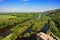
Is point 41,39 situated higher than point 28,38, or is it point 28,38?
point 41,39

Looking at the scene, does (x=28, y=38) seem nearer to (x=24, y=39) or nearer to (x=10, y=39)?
(x=24, y=39)

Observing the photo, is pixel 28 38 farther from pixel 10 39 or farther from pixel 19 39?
pixel 10 39

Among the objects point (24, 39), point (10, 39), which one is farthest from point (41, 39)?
point (24, 39)

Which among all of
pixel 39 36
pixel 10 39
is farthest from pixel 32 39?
pixel 39 36

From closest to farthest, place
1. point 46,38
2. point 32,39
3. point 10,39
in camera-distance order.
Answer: point 46,38
point 10,39
point 32,39

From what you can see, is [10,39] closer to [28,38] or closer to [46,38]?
[28,38]

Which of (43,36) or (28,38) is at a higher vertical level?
(43,36)

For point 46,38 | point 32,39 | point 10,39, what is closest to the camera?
point 46,38

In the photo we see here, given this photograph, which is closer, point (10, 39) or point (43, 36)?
point (43, 36)
